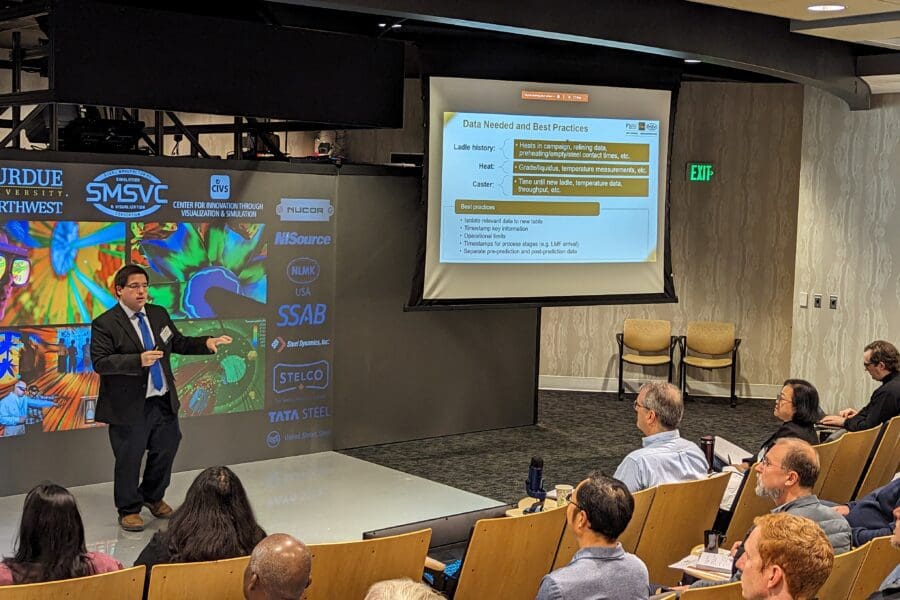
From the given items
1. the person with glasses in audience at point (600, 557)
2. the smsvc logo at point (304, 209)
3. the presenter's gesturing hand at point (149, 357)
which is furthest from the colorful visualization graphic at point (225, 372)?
the person with glasses in audience at point (600, 557)

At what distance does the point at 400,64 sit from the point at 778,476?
448cm

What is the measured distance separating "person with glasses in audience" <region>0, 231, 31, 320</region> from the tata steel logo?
2000 mm

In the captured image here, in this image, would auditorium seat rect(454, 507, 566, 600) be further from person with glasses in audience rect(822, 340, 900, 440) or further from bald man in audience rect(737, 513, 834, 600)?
person with glasses in audience rect(822, 340, 900, 440)

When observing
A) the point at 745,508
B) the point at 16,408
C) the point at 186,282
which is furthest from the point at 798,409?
the point at 16,408

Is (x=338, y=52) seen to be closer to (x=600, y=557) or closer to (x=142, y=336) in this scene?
(x=142, y=336)

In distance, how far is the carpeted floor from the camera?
8.12 meters

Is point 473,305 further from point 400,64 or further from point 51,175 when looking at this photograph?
point 51,175

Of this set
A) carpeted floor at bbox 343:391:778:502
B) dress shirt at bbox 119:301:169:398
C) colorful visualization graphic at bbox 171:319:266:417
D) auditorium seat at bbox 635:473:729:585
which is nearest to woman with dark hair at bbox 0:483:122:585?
auditorium seat at bbox 635:473:729:585

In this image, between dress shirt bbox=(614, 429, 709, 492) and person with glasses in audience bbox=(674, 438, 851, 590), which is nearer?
person with glasses in audience bbox=(674, 438, 851, 590)

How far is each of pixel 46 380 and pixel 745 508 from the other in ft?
14.5

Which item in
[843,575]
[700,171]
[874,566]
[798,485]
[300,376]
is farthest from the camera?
[700,171]

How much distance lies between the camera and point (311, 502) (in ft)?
24.0

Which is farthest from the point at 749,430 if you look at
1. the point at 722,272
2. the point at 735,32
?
the point at 735,32

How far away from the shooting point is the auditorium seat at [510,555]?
13.8ft
